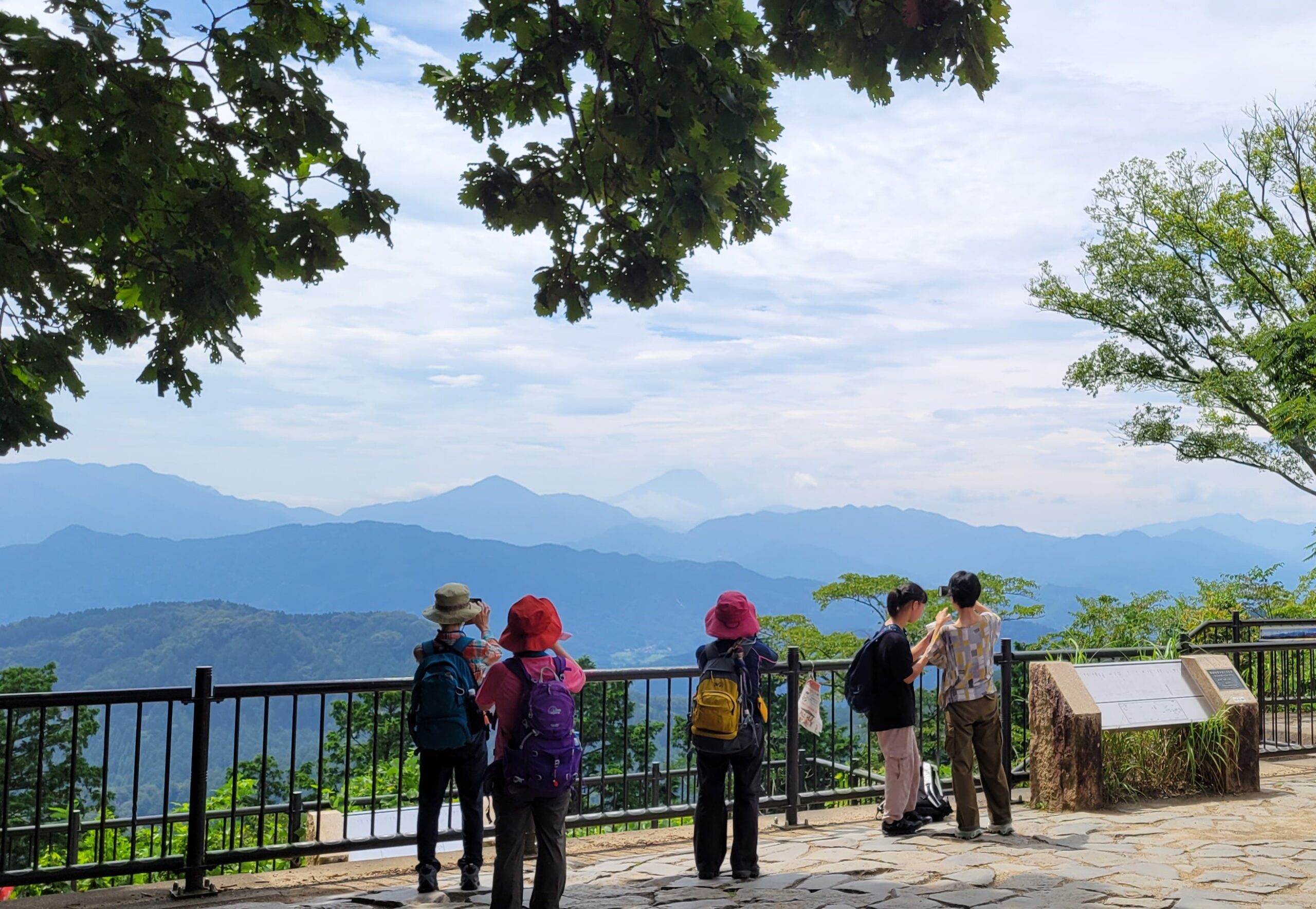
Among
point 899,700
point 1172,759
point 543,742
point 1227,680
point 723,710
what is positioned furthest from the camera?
point 1227,680

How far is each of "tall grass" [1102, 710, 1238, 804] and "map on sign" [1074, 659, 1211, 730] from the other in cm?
12

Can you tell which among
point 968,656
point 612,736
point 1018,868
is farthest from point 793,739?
point 612,736

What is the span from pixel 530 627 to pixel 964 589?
3704mm

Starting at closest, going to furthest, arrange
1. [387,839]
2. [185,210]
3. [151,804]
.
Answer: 1. [185,210]
2. [387,839]
3. [151,804]

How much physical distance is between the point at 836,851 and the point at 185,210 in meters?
6.40

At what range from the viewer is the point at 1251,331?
28297 mm

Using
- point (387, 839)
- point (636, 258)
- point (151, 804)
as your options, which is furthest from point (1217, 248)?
point (151, 804)

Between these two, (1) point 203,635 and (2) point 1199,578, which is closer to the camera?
(2) point 1199,578

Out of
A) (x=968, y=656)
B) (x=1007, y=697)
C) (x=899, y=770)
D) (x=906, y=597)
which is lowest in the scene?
(x=899, y=770)

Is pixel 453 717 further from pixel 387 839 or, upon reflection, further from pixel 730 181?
pixel 730 181

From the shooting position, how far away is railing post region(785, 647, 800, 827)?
29.0 feet

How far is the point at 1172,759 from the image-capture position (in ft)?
32.0

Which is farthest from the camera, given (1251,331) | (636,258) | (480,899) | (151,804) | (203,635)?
(203,635)

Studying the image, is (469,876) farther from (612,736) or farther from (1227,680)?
(612,736)
